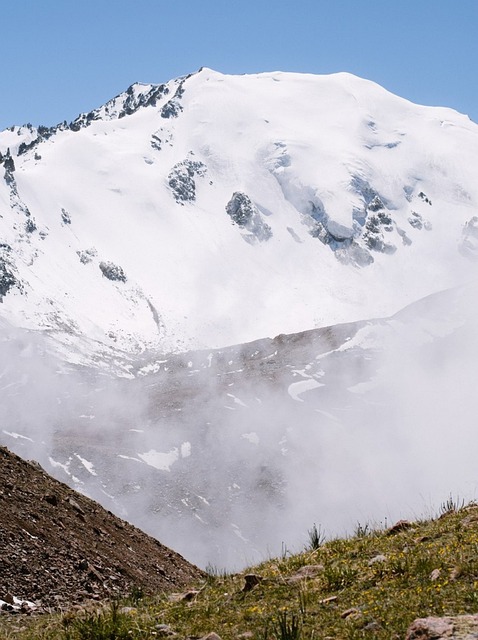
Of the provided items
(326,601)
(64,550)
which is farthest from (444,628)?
(64,550)

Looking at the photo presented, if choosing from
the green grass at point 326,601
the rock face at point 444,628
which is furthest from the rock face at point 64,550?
the rock face at point 444,628

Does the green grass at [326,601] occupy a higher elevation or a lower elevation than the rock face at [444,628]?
higher

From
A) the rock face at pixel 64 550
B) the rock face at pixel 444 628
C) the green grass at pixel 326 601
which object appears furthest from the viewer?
the rock face at pixel 64 550

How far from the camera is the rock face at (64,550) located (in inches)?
529

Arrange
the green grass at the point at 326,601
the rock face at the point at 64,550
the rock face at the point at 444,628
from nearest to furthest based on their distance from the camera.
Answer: the rock face at the point at 444,628 → the green grass at the point at 326,601 → the rock face at the point at 64,550

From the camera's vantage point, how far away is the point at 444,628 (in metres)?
7.37

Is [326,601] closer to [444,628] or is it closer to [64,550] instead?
[444,628]

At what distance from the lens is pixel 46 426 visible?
19200 centimetres

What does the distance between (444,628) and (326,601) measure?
6.66 feet

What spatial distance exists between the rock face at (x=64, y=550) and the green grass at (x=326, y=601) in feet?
6.47

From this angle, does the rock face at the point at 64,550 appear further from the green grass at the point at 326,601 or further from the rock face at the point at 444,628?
the rock face at the point at 444,628

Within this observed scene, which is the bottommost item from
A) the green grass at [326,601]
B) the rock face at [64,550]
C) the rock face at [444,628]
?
the rock face at [444,628]

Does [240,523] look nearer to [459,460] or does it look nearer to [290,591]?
[459,460]

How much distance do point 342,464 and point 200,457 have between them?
114 feet
